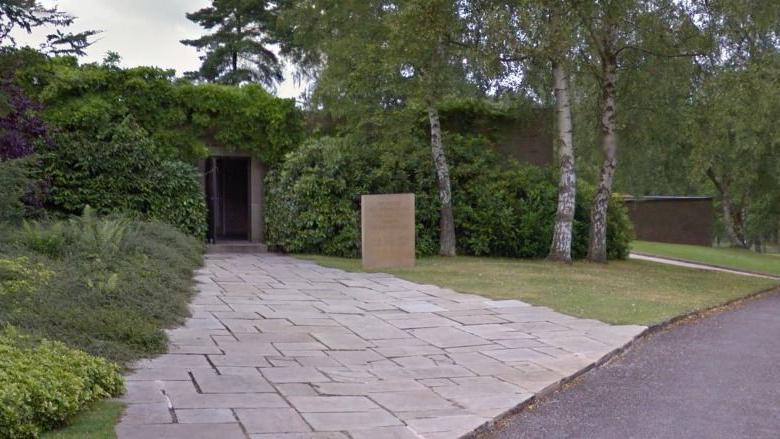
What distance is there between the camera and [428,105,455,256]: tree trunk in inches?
789

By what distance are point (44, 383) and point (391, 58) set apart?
40.4ft

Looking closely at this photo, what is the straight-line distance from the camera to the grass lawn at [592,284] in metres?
12.1

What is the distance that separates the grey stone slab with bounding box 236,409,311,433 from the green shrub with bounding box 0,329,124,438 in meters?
1.08

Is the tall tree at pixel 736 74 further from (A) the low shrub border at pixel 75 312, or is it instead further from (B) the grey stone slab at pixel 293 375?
(B) the grey stone slab at pixel 293 375

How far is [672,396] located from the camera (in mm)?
7191

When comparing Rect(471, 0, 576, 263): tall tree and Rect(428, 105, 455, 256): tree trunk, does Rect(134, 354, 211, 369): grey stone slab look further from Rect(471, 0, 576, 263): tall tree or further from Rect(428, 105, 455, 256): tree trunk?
Rect(428, 105, 455, 256): tree trunk

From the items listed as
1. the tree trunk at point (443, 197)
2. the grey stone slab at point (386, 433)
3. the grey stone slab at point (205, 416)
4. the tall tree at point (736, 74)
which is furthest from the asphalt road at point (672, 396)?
the tree trunk at point (443, 197)

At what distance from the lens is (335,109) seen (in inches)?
773

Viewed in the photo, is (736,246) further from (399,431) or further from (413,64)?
(399,431)

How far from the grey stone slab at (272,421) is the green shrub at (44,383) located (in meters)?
1.08

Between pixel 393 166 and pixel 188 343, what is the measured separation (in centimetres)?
1197

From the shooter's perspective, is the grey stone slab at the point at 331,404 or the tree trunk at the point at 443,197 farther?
the tree trunk at the point at 443,197

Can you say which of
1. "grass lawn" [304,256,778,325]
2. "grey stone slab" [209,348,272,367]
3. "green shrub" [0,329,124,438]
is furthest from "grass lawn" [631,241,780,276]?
"green shrub" [0,329,124,438]

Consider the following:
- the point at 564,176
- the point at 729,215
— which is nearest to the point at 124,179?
the point at 564,176
